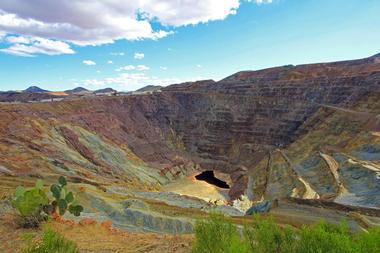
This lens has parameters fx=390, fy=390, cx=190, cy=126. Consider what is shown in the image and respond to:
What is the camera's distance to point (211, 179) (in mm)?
82438

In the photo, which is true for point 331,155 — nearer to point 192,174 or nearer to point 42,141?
point 192,174

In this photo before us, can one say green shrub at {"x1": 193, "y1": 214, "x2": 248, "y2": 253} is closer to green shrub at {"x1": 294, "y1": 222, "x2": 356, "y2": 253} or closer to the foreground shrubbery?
the foreground shrubbery

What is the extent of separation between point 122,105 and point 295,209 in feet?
227

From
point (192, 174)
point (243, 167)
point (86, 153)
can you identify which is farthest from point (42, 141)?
point (243, 167)

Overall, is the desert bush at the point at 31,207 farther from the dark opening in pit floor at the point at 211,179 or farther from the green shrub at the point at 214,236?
the dark opening in pit floor at the point at 211,179

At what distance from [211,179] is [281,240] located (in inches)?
2629

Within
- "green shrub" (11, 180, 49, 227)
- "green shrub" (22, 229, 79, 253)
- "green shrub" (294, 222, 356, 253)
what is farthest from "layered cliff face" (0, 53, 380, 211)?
"green shrub" (22, 229, 79, 253)

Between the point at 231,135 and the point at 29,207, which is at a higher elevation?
the point at 29,207

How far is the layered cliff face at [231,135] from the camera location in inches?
2131

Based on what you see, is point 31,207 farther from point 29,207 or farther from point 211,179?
point 211,179

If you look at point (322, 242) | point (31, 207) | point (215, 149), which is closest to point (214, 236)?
point (322, 242)

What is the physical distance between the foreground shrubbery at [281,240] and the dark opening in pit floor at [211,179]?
198ft

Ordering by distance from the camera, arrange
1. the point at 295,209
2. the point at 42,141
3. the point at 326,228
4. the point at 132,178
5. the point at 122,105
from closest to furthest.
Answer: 1. the point at 326,228
2. the point at 295,209
3. the point at 42,141
4. the point at 132,178
5. the point at 122,105

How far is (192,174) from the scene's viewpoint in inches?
3317
